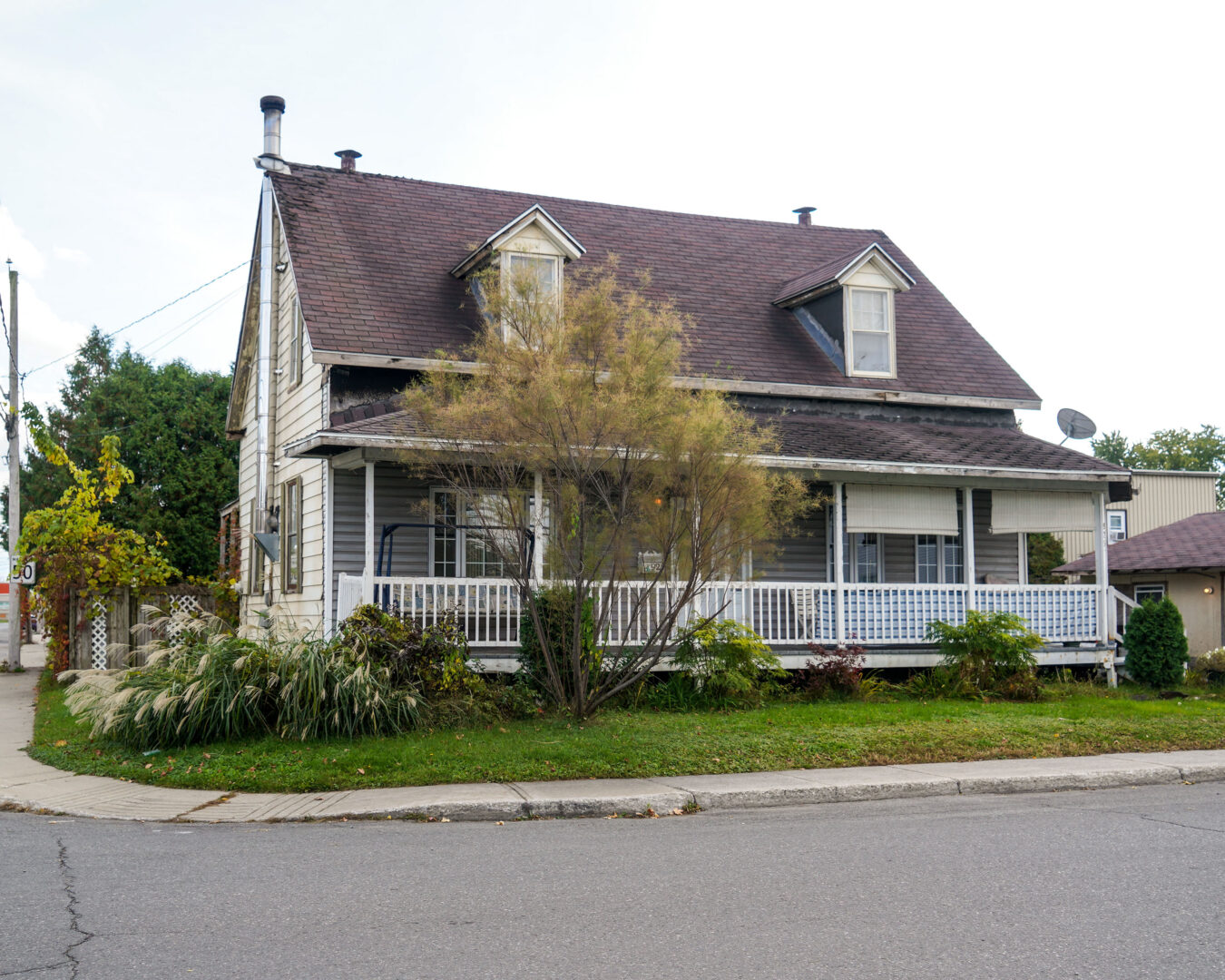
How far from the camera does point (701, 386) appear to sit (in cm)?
1253

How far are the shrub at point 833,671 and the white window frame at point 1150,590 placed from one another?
13.8 metres

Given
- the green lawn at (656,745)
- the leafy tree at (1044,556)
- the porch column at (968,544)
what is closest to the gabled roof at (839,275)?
the porch column at (968,544)

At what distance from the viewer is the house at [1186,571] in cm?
2423

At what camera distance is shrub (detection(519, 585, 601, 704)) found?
477 inches

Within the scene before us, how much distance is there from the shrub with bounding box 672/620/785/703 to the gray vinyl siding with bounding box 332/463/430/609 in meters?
4.26

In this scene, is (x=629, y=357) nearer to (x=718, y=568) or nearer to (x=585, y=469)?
(x=585, y=469)

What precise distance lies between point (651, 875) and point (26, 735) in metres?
9.13

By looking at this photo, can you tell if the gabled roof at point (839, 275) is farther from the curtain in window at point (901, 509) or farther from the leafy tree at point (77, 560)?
the leafy tree at point (77, 560)

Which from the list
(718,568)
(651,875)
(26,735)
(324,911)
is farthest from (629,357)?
(26,735)

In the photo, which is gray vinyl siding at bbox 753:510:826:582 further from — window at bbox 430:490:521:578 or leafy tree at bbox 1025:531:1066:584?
leafy tree at bbox 1025:531:1066:584

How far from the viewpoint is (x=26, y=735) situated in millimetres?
12773

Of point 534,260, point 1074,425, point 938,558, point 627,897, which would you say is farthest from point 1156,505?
point 627,897

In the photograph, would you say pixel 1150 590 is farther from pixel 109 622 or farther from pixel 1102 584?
pixel 109 622

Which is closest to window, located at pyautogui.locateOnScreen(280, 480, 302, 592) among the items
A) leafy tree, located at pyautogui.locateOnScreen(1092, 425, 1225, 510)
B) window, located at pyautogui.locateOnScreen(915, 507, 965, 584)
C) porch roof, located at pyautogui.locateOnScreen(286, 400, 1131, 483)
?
Result: porch roof, located at pyautogui.locateOnScreen(286, 400, 1131, 483)
